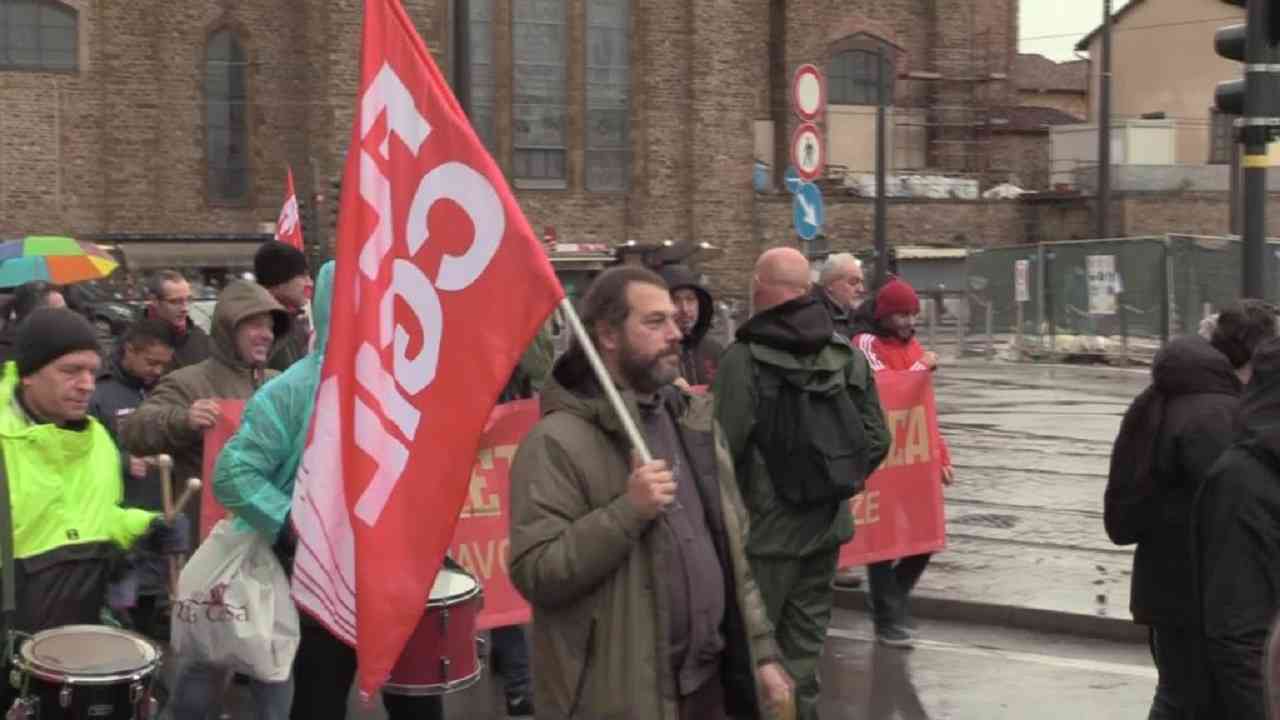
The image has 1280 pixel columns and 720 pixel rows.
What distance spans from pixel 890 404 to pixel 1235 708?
5464 millimetres

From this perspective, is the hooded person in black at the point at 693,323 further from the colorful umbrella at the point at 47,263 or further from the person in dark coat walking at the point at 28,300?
the colorful umbrella at the point at 47,263

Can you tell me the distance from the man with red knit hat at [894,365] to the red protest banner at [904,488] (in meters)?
0.08

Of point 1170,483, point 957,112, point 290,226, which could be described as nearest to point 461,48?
point 290,226

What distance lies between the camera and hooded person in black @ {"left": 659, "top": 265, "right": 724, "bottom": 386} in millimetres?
9484

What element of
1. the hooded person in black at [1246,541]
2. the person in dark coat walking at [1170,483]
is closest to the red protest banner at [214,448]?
the person in dark coat walking at [1170,483]

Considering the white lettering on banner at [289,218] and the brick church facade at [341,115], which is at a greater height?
the brick church facade at [341,115]

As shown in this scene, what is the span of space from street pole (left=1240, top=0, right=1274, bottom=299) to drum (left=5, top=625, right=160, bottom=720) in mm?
6487

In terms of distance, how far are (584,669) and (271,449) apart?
1.89 metres

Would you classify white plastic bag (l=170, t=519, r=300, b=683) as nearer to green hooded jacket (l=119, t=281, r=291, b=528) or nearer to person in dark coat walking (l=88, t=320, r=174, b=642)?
green hooded jacket (l=119, t=281, r=291, b=528)

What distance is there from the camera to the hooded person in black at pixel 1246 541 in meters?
4.99

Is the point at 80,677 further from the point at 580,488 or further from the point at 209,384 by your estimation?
the point at 209,384

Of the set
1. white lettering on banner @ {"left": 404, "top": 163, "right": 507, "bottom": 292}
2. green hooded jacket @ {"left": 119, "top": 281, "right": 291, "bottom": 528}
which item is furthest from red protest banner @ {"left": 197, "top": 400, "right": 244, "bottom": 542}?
white lettering on banner @ {"left": 404, "top": 163, "right": 507, "bottom": 292}

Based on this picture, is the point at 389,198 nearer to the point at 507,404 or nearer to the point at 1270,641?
the point at 1270,641

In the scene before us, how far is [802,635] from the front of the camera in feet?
23.3
